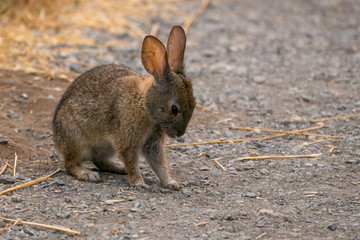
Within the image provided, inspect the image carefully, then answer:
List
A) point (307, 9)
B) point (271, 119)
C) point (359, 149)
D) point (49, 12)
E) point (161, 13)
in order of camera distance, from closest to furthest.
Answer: point (359, 149), point (271, 119), point (49, 12), point (161, 13), point (307, 9)

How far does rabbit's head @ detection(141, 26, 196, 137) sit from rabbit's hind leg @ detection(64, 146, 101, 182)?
0.79 meters

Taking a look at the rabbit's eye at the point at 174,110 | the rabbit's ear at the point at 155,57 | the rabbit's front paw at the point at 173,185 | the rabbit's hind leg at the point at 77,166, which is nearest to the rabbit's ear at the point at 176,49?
the rabbit's ear at the point at 155,57

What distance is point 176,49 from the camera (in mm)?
5211

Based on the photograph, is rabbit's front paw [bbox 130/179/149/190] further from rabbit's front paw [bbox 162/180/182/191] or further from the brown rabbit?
rabbit's front paw [bbox 162/180/182/191]

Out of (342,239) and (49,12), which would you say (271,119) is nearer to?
(342,239)

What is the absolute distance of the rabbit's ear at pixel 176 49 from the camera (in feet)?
17.0

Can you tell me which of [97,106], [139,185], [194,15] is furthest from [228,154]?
[194,15]

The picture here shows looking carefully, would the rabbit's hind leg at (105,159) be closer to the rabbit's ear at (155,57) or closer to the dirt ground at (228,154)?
the dirt ground at (228,154)

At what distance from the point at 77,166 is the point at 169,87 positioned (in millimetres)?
1184

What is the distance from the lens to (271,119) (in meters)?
7.05

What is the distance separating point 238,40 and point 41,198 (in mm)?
6298

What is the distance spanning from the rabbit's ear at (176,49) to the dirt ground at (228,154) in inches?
41.2

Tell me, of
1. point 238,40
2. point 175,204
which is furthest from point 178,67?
point 238,40

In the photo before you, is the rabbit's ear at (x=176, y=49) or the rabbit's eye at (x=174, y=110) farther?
the rabbit's ear at (x=176, y=49)
